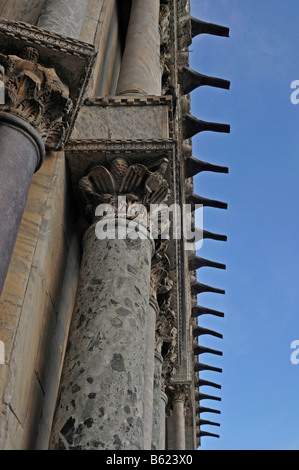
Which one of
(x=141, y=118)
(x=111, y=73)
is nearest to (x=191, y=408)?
(x=111, y=73)

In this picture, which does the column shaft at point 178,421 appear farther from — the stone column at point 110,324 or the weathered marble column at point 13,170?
the weathered marble column at point 13,170

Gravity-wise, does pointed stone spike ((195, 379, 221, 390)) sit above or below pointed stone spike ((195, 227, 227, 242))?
below

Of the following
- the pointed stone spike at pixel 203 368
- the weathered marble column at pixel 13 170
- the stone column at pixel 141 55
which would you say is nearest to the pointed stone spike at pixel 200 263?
the pointed stone spike at pixel 203 368

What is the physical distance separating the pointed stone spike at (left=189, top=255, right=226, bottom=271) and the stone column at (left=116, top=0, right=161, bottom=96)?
907cm

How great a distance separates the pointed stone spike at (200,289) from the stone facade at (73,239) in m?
11.3

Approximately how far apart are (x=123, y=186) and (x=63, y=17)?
6.27 feet

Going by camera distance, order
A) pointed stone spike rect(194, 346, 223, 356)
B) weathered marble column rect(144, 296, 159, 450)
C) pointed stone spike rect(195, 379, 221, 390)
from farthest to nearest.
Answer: pointed stone spike rect(195, 379, 221, 390) < pointed stone spike rect(194, 346, 223, 356) < weathered marble column rect(144, 296, 159, 450)

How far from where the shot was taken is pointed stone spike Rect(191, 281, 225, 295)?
18234 millimetres

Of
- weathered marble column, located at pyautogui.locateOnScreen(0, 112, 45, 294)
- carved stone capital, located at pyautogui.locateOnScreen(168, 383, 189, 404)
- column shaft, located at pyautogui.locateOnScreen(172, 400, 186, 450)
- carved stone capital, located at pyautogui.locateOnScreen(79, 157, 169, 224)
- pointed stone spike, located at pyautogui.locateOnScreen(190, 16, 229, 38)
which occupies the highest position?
pointed stone spike, located at pyautogui.locateOnScreen(190, 16, 229, 38)

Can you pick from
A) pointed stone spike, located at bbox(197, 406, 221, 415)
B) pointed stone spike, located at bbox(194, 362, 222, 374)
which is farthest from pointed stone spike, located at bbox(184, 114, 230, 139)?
pointed stone spike, located at bbox(197, 406, 221, 415)

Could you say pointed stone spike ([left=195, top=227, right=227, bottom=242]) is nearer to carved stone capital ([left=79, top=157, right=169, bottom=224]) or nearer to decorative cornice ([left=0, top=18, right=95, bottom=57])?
carved stone capital ([left=79, top=157, right=169, bottom=224])

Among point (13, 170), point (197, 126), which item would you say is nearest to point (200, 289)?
point (197, 126)

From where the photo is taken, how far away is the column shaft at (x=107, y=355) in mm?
3416

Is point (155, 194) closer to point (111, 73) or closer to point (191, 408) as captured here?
point (111, 73)
